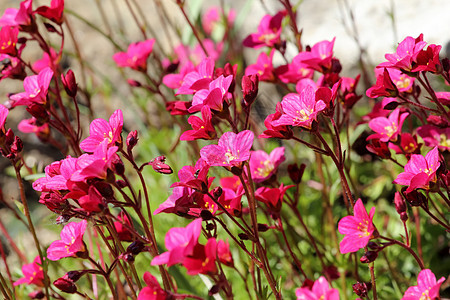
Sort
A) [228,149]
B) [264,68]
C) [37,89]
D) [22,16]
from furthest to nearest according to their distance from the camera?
1. [264,68]
2. [22,16]
3. [37,89]
4. [228,149]

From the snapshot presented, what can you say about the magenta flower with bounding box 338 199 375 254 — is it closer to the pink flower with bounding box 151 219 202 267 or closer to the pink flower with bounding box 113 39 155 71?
the pink flower with bounding box 151 219 202 267

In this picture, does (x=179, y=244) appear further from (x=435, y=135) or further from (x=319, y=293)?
(x=435, y=135)

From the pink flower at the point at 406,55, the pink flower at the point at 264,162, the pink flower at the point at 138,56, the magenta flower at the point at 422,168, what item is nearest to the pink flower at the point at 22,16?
the pink flower at the point at 138,56

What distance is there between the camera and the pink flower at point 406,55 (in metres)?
1.37

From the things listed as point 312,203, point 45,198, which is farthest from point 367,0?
point 45,198

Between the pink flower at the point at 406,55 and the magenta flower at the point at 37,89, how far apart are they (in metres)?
0.94

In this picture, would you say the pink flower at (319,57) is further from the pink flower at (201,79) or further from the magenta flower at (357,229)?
the magenta flower at (357,229)

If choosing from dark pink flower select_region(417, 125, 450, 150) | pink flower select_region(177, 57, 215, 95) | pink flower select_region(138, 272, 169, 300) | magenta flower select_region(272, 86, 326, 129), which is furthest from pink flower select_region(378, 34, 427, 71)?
pink flower select_region(138, 272, 169, 300)

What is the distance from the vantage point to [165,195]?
110 inches

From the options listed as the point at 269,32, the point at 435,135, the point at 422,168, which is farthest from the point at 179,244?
the point at 269,32

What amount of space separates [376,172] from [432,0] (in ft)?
3.12

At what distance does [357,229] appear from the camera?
1.34 meters

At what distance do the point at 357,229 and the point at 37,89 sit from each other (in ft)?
3.34

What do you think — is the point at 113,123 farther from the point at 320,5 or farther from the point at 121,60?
the point at 320,5
